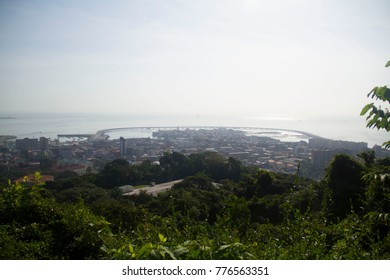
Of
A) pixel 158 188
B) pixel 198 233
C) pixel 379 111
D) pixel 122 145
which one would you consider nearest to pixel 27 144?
pixel 198 233

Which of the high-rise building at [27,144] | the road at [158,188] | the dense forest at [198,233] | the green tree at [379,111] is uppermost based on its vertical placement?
the green tree at [379,111]

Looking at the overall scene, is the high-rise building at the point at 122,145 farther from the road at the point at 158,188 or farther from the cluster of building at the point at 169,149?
the road at the point at 158,188

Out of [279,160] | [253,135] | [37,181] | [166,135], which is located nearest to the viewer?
[37,181]

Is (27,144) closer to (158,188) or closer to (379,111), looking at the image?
(379,111)

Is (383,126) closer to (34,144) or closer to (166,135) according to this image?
(34,144)

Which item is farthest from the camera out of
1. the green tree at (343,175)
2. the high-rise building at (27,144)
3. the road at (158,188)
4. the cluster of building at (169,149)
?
the road at (158,188)

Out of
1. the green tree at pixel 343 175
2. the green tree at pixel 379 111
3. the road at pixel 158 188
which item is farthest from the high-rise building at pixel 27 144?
the road at pixel 158 188

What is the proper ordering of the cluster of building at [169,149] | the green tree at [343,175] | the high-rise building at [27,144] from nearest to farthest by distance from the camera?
the high-rise building at [27,144]
the cluster of building at [169,149]
the green tree at [343,175]

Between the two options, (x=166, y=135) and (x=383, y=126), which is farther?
(x=166, y=135)
